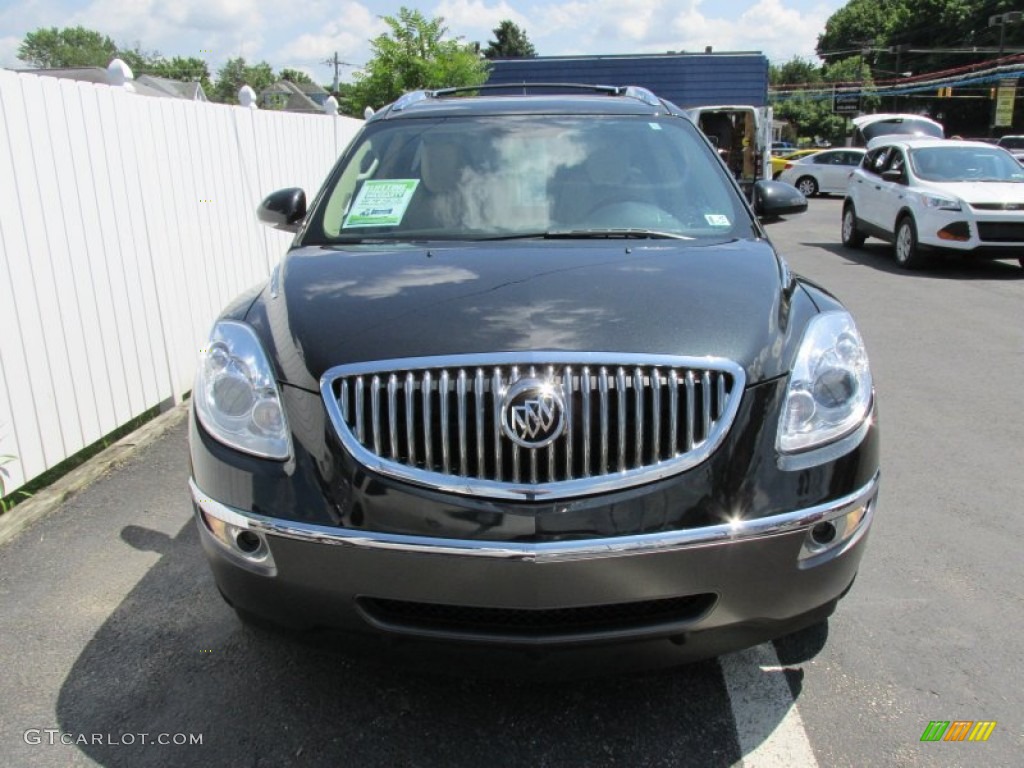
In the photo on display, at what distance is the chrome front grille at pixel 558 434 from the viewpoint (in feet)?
6.72

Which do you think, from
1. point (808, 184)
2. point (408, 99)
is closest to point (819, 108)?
point (808, 184)

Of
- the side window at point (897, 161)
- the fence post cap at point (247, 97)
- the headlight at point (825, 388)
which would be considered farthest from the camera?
the side window at point (897, 161)

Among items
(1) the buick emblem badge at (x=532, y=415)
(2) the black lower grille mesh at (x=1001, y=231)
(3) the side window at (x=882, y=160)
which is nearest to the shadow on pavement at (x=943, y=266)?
(2) the black lower grille mesh at (x=1001, y=231)

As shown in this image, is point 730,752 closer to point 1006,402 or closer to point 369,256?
point 369,256

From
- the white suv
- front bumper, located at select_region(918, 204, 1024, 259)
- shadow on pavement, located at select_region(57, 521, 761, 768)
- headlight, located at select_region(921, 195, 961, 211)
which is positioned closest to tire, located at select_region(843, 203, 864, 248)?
the white suv

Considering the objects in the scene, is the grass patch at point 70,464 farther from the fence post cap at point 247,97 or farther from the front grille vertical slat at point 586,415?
the fence post cap at point 247,97

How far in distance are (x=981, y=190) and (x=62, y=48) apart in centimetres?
12529

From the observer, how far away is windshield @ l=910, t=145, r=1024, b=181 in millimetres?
11320

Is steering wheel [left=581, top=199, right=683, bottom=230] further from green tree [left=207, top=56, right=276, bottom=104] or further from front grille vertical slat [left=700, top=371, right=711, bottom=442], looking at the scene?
green tree [left=207, top=56, right=276, bottom=104]

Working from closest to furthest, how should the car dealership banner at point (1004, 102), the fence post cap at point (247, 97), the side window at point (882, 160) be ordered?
the fence post cap at point (247, 97), the side window at point (882, 160), the car dealership banner at point (1004, 102)

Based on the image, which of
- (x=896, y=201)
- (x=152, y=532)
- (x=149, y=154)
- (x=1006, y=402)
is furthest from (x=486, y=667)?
(x=896, y=201)

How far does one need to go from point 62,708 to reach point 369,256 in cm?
170

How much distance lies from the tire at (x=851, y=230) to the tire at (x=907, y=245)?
5.38 ft

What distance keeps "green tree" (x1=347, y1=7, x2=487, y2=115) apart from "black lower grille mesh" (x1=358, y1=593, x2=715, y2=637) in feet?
52.8
